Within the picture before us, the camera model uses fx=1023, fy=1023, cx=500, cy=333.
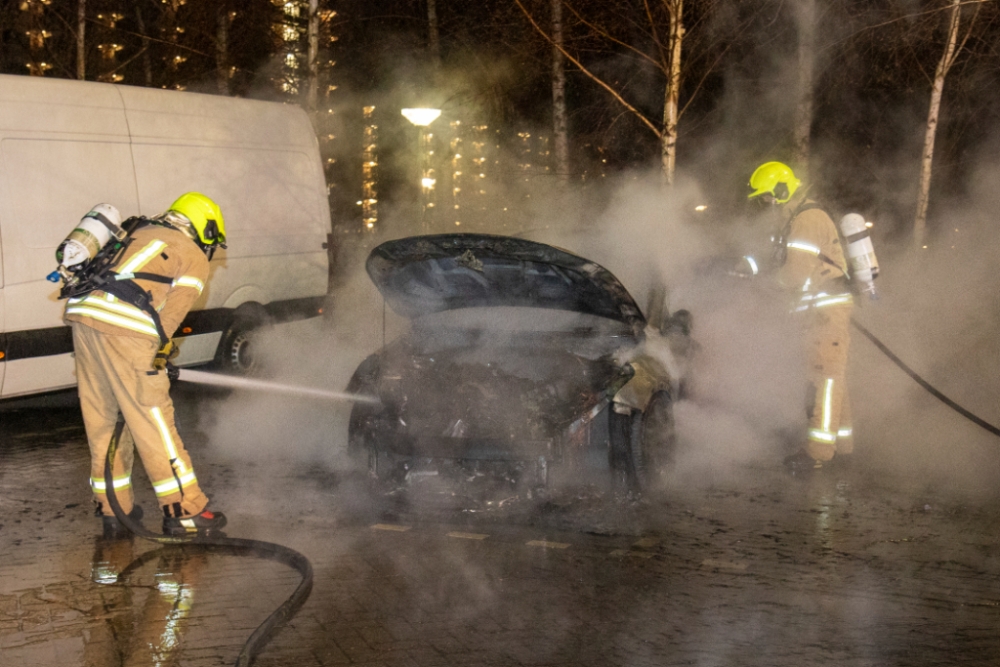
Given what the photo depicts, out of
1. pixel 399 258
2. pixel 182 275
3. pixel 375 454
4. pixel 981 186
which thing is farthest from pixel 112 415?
pixel 981 186

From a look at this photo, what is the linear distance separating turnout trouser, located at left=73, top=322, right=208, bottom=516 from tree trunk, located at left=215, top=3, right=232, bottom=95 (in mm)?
14348

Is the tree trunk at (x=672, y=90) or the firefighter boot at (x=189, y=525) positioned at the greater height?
the tree trunk at (x=672, y=90)

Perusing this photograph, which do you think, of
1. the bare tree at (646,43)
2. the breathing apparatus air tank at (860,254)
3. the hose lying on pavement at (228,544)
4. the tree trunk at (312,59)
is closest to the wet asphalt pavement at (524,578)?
the hose lying on pavement at (228,544)

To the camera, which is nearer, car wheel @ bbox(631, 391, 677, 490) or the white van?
car wheel @ bbox(631, 391, 677, 490)

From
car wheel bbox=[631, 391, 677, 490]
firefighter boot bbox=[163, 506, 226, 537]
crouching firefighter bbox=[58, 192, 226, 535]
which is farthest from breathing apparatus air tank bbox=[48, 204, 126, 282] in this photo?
car wheel bbox=[631, 391, 677, 490]

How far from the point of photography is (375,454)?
596 cm

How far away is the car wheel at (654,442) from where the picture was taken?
19.7ft

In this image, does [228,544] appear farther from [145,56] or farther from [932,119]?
[145,56]

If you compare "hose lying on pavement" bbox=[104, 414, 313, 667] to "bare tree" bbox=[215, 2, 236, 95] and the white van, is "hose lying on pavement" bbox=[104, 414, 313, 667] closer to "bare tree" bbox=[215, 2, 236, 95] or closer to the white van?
the white van

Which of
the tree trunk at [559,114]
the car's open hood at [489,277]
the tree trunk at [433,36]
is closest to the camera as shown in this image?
the car's open hood at [489,277]

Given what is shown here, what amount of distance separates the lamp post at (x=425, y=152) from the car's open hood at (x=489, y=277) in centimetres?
614

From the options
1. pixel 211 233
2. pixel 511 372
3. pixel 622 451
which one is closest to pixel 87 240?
pixel 211 233

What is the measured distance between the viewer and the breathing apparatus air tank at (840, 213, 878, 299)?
7156mm

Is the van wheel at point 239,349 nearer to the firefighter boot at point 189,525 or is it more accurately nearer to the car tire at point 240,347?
the car tire at point 240,347
